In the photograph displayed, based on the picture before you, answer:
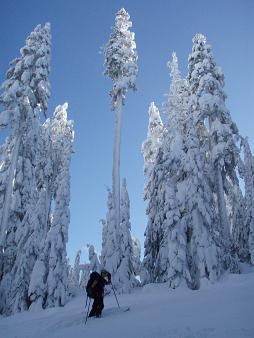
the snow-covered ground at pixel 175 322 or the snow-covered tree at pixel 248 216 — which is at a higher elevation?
the snow-covered tree at pixel 248 216

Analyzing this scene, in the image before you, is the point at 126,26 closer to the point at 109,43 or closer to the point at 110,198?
the point at 109,43

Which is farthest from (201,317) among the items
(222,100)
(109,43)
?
(109,43)

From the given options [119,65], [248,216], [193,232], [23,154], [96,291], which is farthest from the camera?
[119,65]

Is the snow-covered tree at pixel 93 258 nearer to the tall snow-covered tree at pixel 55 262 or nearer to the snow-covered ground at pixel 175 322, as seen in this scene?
the tall snow-covered tree at pixel 55 262

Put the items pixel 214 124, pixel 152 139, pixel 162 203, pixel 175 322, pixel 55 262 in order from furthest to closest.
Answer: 1. pixel 152 139
2. pixel 214 124
3. pixel 162 203
4. pixel 55 262
5. pixel 175 322

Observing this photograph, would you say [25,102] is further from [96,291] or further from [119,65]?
[96,291]

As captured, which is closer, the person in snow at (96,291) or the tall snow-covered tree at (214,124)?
the person in snow at (96,291)

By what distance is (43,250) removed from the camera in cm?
2533

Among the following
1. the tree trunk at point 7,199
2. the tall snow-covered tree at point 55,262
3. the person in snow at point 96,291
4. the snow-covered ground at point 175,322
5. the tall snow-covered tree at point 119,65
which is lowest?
the snow-covered ground at point 175,322

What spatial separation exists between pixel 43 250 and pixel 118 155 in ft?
33.9

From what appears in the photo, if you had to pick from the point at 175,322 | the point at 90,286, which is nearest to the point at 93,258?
the point at 90,286

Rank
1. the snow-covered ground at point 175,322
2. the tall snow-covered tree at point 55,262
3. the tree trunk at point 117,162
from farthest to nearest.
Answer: the tree trunk at point 117,162 < the tall snow-covered tree at point 55,262 < the snow-covered ground at point 175,322

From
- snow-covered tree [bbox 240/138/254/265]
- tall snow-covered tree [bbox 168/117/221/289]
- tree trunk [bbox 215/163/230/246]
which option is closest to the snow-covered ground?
tall snow-covered tree [bbox 168/117/221/289]

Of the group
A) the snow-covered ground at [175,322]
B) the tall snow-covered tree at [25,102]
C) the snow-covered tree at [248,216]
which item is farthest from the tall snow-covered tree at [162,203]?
the tall snow-covered tree at [25,102]
